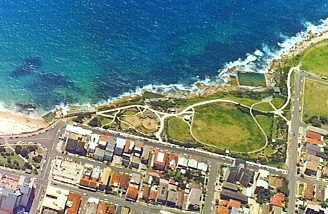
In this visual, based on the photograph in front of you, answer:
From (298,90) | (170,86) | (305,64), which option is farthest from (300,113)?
(170,86)

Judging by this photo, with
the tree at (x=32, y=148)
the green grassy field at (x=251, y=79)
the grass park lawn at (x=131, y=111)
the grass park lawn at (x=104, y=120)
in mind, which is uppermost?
the green grassy field at (x=251, y=79)

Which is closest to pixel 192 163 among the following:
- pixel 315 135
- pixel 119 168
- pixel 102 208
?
pixel 119 168

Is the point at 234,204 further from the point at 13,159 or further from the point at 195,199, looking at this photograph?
the point at 13,159

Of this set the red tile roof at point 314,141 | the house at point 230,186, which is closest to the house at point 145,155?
the house at point 230,186

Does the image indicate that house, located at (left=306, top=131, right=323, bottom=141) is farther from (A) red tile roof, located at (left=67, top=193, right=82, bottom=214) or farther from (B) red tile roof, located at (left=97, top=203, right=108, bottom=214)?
(A) red tile roof, located at (left=67, top=193, right=82, bottom=214)

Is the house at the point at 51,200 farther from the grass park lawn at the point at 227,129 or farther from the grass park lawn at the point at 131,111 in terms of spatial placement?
the grass park lawn at the point at 227,129

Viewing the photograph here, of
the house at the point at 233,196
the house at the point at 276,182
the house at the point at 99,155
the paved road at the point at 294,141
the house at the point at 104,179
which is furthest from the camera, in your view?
the house at the point at 99,155

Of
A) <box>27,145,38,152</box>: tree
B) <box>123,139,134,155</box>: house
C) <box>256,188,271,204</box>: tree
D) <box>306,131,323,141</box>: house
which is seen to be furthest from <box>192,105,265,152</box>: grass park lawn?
<box>27,145,38,152</box>: tree

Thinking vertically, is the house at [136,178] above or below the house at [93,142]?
below
